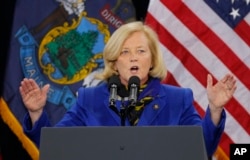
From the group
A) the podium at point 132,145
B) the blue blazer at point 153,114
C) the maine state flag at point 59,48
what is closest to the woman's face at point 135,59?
the blue blazer at point 153,114

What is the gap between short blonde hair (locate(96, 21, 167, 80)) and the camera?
8.25ft

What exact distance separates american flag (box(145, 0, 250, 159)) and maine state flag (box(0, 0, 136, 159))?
1.01 ft

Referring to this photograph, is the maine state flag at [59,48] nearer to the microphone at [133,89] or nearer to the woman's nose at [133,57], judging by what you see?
the woman's nose at [133,57]

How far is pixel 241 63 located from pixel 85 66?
1.08m

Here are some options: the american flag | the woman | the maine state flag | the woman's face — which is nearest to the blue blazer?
the woman

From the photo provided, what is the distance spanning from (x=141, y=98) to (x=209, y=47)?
1708mm

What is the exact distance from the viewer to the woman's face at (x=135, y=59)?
8.08ft

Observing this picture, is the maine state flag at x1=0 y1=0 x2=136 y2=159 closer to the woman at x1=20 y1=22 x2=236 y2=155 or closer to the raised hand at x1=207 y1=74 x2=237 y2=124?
the woman at x1=20 y1=22 x2=236 y2=155

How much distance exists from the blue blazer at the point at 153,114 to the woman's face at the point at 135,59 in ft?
0.33

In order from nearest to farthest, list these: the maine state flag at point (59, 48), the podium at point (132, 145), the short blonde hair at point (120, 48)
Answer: the podium at point (132, 145) < the short blonde hair at point (120, 48) < the maine state flag at point (59, 48)

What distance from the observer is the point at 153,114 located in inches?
94.4

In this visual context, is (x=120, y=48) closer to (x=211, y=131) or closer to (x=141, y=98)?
(x=141, y=98)

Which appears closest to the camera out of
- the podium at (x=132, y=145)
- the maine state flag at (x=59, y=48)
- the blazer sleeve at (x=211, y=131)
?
the podium at (x=132, y=145)

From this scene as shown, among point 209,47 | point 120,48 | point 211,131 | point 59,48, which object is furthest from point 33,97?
point 209,47
